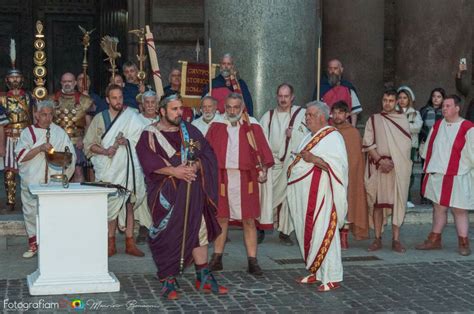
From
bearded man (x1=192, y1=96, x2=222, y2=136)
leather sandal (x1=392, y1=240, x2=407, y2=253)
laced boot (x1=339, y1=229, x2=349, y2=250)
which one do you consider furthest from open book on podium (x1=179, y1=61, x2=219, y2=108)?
leather sandal (x1=392, y1=240, x2=407, y2=253)

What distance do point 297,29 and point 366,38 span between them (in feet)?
14.2

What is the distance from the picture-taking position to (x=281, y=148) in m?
11.3

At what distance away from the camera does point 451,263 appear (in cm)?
1035

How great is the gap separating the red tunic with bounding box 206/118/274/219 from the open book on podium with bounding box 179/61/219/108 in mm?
2027

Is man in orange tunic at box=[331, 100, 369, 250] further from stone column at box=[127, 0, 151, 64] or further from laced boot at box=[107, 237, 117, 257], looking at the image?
stone column at box=[127, 0, 151, 64]

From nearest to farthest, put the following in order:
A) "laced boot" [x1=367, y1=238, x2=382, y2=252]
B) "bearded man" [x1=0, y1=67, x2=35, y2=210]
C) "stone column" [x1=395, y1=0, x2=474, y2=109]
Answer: "laced boot" [x1=367, y1=238, x2=382, y2=252] < "bearded man" [x1=0, y1=67, x2=35, y2=210] < "stone column" [x1=395, y1=0, x2=474, y2=109]

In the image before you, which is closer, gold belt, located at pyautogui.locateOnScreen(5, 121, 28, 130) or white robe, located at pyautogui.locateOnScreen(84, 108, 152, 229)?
white robe, located at pyautogui.locateOnScreen(84, 108, 152, 229)

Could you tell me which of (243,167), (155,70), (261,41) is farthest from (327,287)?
(261,41)

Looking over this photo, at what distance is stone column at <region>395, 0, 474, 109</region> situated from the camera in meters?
17.0

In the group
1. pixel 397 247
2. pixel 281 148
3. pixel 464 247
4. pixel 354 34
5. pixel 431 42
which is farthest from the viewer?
pixel 431 42

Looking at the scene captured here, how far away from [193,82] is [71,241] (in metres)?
3.36

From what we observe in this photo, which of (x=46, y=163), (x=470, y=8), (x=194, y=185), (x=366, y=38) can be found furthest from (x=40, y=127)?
(x=470, y=8)

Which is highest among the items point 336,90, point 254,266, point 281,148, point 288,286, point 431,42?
point 431,42

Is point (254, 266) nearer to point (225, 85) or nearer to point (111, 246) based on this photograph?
point (111, 246)
